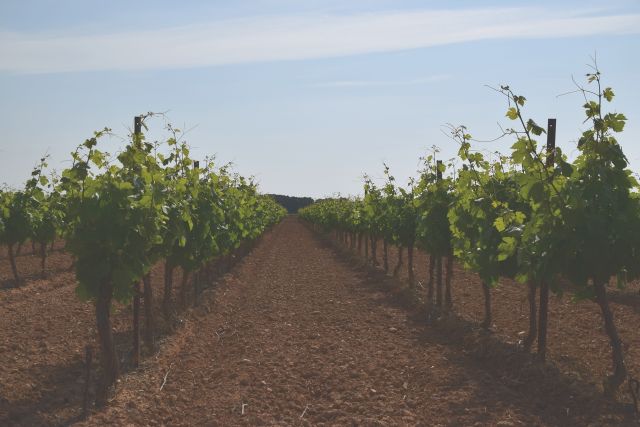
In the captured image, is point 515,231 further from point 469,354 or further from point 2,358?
point 2,358

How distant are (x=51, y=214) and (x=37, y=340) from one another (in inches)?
445

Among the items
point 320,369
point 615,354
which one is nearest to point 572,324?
point 615,354

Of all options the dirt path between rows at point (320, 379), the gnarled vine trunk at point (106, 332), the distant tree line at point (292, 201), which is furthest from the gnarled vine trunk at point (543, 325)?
the distant tree line at point (292, 201)

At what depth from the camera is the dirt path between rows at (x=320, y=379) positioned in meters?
6.85

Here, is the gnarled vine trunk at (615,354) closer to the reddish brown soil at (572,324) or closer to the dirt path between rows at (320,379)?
the reddish brown soil at (572,324)

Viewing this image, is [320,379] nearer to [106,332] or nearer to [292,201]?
[106,332]

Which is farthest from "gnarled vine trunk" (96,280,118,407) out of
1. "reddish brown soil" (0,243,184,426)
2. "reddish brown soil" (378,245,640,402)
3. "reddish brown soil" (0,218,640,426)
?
"reddish brown soil" (378,245,640,402)

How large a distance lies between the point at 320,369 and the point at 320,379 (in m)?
0.49

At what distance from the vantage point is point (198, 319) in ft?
41.4

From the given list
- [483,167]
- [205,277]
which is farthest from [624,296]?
[205,277]

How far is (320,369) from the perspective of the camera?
345 inches

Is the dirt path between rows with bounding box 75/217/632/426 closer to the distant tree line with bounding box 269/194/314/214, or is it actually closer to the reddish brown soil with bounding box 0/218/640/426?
the reddish brown soil with bounding box 0/218/640/426

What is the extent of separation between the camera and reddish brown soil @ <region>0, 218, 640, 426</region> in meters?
6.91

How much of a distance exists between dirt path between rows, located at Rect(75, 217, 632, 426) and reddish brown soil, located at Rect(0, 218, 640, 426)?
0.9 inches
